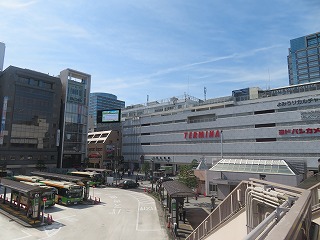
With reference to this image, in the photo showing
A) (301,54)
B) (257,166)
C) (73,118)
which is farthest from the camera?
(301,54)

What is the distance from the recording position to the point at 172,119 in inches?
3339

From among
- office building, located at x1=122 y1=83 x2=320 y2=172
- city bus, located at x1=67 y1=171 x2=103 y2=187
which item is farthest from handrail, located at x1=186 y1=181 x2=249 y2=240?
city bus, located at x1=67 y1=171 x2=103 y2=187

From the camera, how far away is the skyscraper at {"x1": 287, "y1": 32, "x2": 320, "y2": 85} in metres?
139

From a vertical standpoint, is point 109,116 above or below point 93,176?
above

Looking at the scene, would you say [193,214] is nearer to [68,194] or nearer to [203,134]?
[68,194]

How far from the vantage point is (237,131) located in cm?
6844

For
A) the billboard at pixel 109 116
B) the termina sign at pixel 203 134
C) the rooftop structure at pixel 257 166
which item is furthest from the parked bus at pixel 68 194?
the billboard at pixel 109 116

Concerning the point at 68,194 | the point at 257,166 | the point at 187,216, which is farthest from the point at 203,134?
the point at 68,194

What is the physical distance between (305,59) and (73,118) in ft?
426

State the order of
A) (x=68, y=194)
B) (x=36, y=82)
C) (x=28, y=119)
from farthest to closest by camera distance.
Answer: (x=36, y=82) → (x=28, y=119) → (x=68, y=194)

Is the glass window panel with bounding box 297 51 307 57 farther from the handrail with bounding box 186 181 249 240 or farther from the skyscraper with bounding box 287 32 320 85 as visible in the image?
the handrail with bounding box 186 181 249 240

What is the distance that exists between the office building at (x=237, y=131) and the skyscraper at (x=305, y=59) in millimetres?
80193

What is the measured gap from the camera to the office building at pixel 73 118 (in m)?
80.1

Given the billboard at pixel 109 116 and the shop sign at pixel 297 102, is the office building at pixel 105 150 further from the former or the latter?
the shop sign at pixel 297 102
